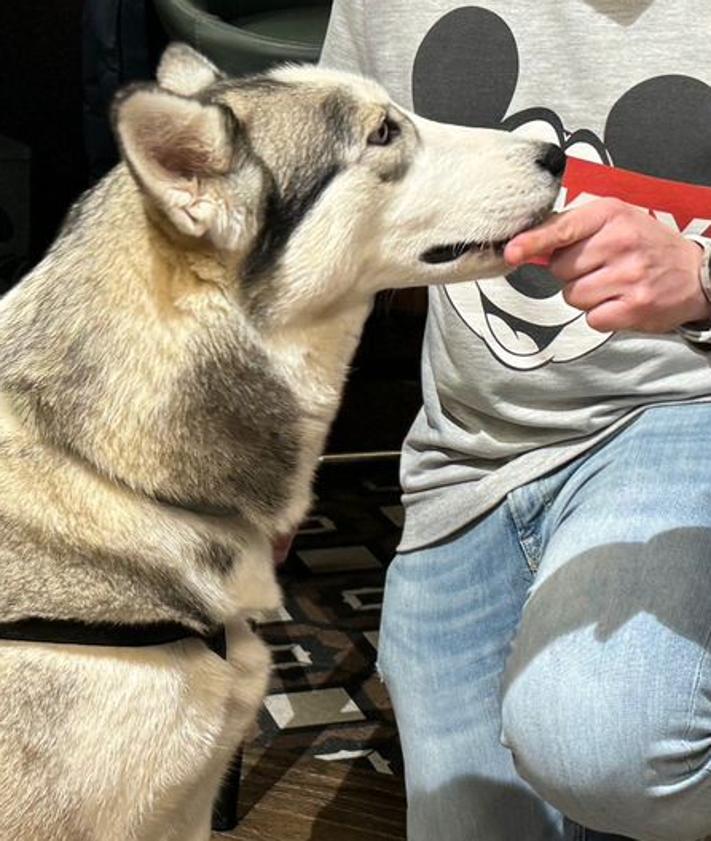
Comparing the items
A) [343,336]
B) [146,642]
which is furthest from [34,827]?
[343,336]

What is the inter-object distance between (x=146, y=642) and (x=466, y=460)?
587 mm

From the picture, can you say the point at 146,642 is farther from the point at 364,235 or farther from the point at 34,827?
the point at 364,235

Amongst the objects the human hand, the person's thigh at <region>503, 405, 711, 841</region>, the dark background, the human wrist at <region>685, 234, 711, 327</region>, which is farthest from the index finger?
the dark background

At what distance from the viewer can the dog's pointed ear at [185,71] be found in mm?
1377

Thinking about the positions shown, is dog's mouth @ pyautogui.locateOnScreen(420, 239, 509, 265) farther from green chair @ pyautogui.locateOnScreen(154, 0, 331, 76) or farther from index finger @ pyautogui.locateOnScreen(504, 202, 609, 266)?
green chair @ pyautogui.locateOnScreen(154, 0, 331, 76)

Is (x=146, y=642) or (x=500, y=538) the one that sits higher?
(x=146, y=642)

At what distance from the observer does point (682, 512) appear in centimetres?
138

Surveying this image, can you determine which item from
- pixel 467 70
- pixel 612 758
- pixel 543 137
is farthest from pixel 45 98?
pixel 612 758

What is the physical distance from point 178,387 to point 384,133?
338mm

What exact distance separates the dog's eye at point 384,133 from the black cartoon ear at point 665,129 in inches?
12.9

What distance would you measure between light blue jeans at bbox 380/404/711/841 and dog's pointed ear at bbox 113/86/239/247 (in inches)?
21.9

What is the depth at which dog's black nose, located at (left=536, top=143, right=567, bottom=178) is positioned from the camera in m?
1.26

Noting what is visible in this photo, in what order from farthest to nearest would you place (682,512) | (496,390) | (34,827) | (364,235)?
(496,390) → (682,512) → (364,235) → (34,827)

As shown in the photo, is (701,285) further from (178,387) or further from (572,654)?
(178,387)
